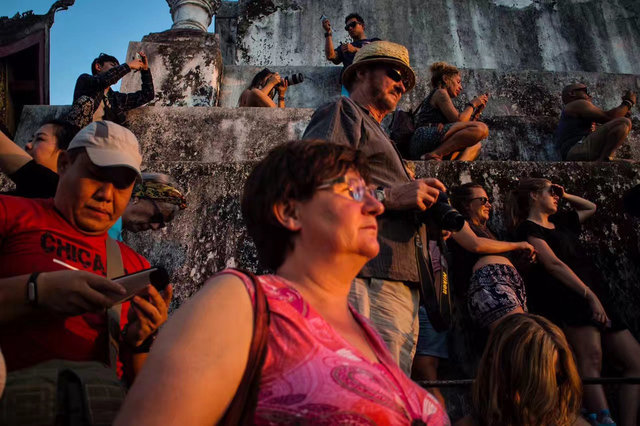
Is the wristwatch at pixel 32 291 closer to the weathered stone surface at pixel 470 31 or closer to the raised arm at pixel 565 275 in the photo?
the raised arm at pixel 565 275

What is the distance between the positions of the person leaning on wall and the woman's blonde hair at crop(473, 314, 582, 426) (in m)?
3.91

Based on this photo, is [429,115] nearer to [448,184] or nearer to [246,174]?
[448,184]

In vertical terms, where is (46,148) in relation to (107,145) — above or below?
above

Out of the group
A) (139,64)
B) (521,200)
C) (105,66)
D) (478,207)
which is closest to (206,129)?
(139,64)

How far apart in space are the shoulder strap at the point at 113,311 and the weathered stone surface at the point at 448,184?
4.43 feet

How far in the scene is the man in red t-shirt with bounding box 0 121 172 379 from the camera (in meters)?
1.42

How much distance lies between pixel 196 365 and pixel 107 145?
1134 millimetres

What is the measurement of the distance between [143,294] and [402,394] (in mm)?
832

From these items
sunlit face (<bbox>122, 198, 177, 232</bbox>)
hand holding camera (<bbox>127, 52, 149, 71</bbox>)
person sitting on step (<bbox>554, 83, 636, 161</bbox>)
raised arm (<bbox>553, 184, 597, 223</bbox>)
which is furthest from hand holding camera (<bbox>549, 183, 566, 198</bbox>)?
hand holding camera (<bbox>127, 52, 149, 71</bbox>)

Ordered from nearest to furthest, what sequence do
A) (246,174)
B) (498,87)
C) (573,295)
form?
(573,295), (246,174), (498,87)

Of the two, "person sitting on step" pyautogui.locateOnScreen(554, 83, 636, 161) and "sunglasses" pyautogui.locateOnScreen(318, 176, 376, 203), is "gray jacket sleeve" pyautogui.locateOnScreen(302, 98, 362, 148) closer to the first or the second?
"sunglasses" pyautogui.locateOnScreen(318, 176, 376, 203)

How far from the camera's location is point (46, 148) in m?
3.00

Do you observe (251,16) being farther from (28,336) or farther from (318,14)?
(28,336)

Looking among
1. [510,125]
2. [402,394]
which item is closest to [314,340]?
[402,394]
